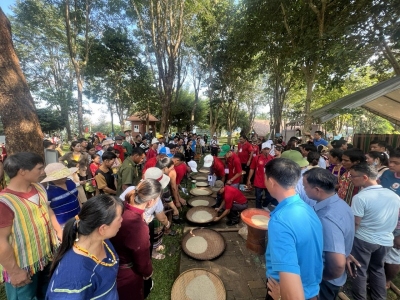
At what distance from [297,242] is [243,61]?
45.2 ft

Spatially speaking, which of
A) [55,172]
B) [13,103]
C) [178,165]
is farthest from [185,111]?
[55,172]

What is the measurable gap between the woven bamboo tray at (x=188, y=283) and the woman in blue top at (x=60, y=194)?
1.68 m

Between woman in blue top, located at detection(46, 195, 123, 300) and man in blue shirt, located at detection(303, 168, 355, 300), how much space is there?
174cm

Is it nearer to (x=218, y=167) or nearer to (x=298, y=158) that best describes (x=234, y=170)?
(x=218, y=167)

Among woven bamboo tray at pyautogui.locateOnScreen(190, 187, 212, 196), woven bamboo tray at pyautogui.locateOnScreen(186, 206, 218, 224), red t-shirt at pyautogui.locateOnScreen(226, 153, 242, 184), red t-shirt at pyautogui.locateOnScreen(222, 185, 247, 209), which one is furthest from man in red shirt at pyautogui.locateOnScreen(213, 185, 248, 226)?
woven bamboo tray at pyautogui.locateOnScreen(190, 187, 212, 196)

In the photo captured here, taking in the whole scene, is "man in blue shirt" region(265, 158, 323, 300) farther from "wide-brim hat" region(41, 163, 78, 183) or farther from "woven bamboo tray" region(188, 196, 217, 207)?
"woven bamboo tray" region(188, 196, 217, 207)

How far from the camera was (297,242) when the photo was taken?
1.29 m

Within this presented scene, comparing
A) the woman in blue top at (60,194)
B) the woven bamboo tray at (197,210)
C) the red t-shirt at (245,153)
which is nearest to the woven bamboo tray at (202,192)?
the woven bamboo tray at (197,210)

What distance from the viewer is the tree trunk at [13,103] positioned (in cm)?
241

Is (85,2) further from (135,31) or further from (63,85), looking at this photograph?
(63,85)

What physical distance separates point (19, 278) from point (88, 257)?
1.07m

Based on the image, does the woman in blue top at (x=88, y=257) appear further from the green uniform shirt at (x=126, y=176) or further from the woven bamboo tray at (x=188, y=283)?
the green uniform shirt at (x=126, y=176)

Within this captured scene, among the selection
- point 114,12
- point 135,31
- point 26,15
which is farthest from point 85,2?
point 26,15

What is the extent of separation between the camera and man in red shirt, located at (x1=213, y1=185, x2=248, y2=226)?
425cm
